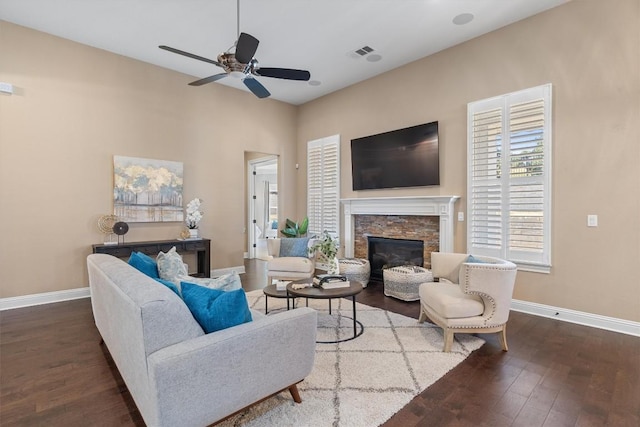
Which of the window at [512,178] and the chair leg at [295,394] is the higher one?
the window at [512,178]

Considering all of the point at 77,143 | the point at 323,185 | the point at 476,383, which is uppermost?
the point at 77,143

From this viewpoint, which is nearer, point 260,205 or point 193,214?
point 193,214

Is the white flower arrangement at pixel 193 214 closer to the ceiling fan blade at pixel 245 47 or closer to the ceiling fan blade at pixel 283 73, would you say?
the ceiling fan blade at pixel 283 73

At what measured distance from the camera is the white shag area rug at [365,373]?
6.40 ft

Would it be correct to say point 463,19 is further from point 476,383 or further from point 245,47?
point 476,383

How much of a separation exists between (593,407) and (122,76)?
6.57 meters

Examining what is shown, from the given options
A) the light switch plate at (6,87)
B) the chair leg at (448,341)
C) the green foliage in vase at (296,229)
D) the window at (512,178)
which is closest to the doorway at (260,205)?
the green foliage in vase at (296,229)

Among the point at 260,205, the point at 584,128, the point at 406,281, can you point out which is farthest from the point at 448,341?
the point at 260,205

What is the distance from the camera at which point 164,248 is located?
195 inches

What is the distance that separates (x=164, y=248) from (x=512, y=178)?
16.7ft

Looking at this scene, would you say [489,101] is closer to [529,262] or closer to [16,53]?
[529,262]

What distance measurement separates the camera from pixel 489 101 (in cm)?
422

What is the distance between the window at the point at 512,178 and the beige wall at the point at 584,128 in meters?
0.11

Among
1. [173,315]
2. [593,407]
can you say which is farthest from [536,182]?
[173,315]
